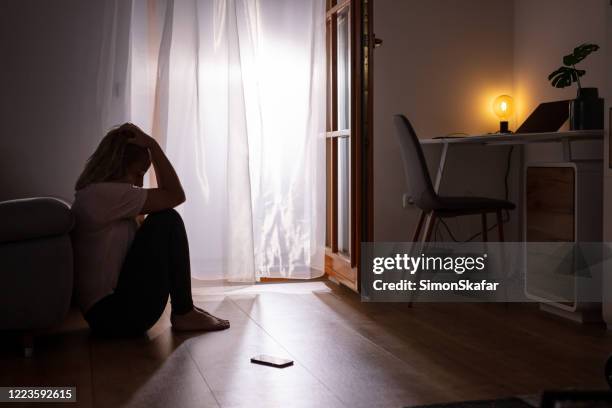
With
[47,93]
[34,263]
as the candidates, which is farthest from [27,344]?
[47,93]

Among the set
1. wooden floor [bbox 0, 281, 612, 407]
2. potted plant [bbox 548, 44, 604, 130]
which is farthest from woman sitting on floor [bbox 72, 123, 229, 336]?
potted plant [bbox 548, 44, 604, 130]

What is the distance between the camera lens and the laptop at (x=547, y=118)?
3730 mm

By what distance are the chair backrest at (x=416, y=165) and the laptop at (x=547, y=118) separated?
0.75 meters

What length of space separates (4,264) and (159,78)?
159cm

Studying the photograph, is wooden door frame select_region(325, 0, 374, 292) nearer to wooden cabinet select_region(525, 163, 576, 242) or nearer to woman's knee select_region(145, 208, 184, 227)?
wooden cabinet select_region(525, 163, 576, 242)

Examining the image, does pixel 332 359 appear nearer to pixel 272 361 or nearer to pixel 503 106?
pixel 272 361

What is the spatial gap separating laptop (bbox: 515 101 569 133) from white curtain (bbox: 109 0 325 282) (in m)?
1.11

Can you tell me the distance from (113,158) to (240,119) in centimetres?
117

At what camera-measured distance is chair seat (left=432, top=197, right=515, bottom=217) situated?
11.1 ft

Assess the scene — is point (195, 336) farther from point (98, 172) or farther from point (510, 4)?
point (510, 4)

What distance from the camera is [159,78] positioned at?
3809 mm

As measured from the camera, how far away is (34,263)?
2.53m

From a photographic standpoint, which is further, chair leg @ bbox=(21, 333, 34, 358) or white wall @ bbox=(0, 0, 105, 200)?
white wall @ bbox=(0, 0, 105, 200)

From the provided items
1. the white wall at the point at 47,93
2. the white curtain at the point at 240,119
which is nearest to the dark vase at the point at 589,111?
the white curtain at the point at 240,119
